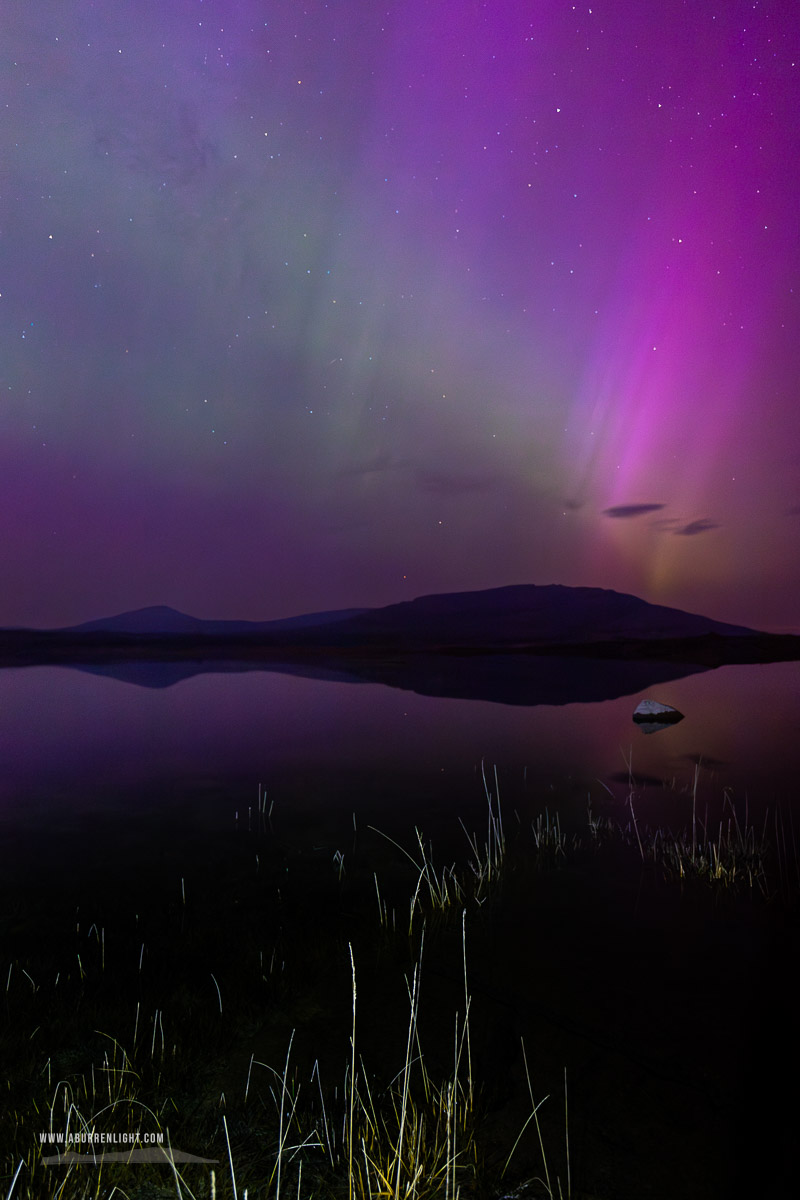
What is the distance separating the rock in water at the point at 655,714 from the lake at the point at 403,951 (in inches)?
428

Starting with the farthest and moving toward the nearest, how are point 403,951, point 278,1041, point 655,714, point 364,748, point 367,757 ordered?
point 655,714 → point 364,748 → point 367,757 → point 403,951 → point 278,1041

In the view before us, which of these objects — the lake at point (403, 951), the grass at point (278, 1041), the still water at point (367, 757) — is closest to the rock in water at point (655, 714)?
the still water at point (367, 757)

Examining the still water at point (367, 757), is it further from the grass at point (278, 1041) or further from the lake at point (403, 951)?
the grass at point (278, 1041)

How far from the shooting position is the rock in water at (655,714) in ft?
101

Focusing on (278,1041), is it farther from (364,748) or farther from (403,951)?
(364,748)

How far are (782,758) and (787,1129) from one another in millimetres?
19282

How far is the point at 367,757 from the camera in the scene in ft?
71.4

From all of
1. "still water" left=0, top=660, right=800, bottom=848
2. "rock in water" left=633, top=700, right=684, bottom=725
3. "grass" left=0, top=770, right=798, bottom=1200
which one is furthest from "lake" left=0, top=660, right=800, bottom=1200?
"rock in water" left=633, top=700, right=684, bottom=725

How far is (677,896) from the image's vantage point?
8.52 meters

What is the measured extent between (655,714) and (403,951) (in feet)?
89.0

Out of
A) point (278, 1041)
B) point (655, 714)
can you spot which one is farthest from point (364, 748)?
point (278, 1041)

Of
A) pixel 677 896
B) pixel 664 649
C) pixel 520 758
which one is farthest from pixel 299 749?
pixel 664 649

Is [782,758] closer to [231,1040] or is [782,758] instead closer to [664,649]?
[231,1040]

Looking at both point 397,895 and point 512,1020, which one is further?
point 397,895
